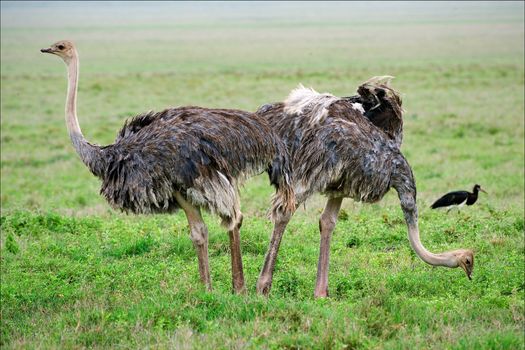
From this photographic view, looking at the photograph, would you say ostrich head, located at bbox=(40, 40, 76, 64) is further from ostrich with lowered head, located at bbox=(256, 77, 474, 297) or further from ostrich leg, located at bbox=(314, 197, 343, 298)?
ostrich leg, located at bbox=(314, 197, 343, 298)

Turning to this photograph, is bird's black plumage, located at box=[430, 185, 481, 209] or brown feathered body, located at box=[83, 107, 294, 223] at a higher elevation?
brown feathered body, located at box=[83, 107, 294, 223]

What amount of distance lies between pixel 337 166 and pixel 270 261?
1.00 m

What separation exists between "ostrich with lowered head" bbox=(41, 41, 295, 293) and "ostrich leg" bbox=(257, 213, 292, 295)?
0.25ft

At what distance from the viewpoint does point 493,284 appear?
716 cm

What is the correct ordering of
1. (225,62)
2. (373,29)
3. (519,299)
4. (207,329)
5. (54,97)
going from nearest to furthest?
(207,329), (519,299), (54,97), (225,62), (373,29)

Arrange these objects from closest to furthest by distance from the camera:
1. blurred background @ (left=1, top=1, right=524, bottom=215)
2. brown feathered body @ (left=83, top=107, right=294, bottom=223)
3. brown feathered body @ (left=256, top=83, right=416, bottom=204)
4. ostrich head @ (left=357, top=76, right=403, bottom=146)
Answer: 1. brown feathered body @ (left=83, top=107, right=294, bottom=223)
2. brown feathered body @ (left=256, top=83, right=416, bottom=204)
3. ostrich head @ (left=357, top=76, right=403, bottom=146)
4. blurred background @ (left=1, top=1, right=524, bottom=215)

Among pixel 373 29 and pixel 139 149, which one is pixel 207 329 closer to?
pixel 139 149

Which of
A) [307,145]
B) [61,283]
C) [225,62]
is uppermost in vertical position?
[225,62]

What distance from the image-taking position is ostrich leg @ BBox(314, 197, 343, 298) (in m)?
7.09

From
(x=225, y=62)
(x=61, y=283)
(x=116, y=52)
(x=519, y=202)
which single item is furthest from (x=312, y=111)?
(x=116, y=52)

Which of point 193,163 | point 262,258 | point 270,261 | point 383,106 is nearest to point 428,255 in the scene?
point 270,261

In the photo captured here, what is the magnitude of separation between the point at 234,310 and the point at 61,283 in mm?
2180

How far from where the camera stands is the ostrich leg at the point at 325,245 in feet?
23.2

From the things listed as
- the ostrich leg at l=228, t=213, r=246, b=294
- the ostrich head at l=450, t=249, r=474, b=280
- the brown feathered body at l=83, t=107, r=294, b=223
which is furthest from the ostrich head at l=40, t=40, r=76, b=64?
the ostrich head at l=450, t=249, r=474, b=280
